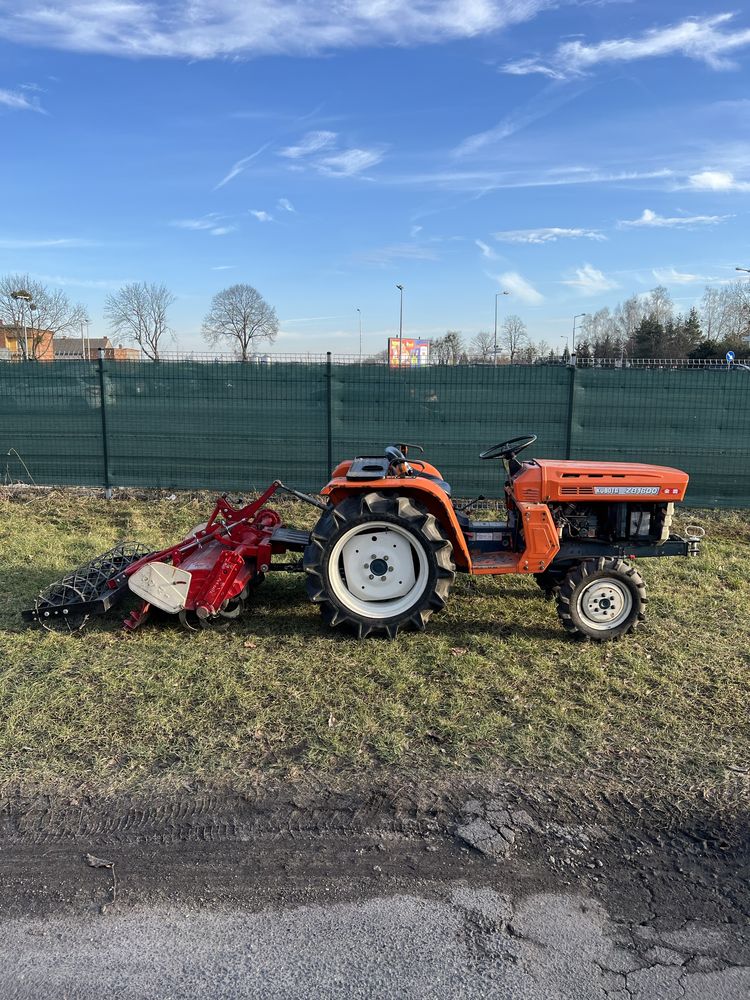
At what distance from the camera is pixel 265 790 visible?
307cm

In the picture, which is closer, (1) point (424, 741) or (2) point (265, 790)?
(2) point (265, 790)

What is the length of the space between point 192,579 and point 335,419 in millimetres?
5269

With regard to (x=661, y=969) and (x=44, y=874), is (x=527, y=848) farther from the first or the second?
(x=44, y=874)

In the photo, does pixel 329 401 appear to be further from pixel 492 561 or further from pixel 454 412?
pixel 492 561

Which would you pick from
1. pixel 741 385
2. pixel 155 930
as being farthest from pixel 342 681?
pixel 741 385

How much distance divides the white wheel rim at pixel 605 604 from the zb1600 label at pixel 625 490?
0.60m

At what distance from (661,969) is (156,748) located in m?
2.27

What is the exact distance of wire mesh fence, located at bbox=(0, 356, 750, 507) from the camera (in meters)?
9.29

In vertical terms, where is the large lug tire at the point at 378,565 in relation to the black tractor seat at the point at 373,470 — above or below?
below

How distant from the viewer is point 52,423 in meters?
10.1

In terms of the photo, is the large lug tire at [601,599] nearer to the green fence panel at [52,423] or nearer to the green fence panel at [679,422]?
the green fence panel at [679,422]

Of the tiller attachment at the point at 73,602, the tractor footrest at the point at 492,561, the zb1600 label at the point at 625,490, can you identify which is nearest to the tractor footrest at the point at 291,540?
the tiller attachment at the point at 73,602

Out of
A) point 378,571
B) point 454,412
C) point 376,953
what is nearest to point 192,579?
point 378,571

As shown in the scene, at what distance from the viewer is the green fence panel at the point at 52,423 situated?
1003 centimetres
